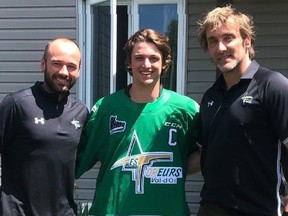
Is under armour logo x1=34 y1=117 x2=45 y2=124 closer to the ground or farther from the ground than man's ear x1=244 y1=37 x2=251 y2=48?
closer to the ground

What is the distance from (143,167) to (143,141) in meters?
0.15

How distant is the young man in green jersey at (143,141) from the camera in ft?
9.86

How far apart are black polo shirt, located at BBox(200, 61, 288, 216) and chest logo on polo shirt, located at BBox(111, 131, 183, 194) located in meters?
0.27

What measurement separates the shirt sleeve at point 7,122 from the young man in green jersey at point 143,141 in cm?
46

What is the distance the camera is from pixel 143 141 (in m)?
3.03

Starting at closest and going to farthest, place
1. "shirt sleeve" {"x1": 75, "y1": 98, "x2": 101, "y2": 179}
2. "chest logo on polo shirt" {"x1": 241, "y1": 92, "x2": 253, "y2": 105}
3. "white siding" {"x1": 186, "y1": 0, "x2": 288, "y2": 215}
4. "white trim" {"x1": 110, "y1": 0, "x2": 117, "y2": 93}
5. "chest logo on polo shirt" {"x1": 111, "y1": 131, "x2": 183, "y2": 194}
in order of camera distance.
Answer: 1. "chest logo on polo shirt" {"x1": 241, "y1": 92, "x2": 253, "y2": 105}
2. "chest logo on polo shirt" {"x1": 111, "y1": 131, "x2": 183, "y2": 194}
3. "shirt sleeve" {"x1": 75, "y1": 98, "x2": 101, "y2": 179}
4. "white trim" {"x1": 110, "y1": 0, "x2": 117, "y2": 93}
5. "white siding" {"x1": 186, "y1": 0, "x2": 288, "y2": 215}

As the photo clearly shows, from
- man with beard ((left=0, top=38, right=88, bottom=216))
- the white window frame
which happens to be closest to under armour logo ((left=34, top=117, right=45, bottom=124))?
man with beard ((left=0, top=38, right=88, bottom=216))

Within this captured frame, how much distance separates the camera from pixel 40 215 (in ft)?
9.52

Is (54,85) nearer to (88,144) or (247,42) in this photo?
(88,144)

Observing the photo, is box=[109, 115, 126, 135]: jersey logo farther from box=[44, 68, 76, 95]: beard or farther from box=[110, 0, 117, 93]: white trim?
box=[110, 0, 117, 93]: white trim

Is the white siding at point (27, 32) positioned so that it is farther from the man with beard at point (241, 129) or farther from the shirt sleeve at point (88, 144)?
the man with beard at point (241, 129)

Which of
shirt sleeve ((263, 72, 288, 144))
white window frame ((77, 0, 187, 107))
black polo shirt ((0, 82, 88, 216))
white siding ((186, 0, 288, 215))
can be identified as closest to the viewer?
shirt sleeve ((263, 72, 288, 144))

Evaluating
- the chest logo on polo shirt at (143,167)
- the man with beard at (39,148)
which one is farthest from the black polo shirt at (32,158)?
the chest logo on polo shirt at (143,167)

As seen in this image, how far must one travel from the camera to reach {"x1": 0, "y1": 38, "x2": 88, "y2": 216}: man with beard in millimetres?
2883
